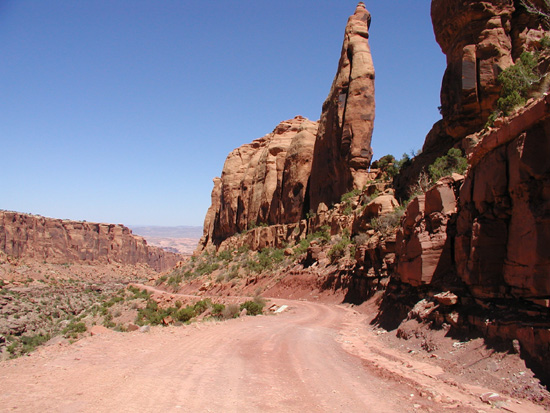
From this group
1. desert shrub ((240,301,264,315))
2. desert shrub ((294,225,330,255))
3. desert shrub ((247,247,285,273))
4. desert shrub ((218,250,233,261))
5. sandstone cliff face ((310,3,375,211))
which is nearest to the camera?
desert shrub ((240,301,264,315))

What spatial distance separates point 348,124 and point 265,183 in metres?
17.5

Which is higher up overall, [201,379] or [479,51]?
[479,51]

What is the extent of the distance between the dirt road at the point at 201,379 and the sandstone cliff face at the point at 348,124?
83.0ft

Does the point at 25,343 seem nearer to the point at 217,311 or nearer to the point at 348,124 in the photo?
the point at 217,311

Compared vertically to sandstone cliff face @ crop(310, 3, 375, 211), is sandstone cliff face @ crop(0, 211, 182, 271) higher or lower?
lower

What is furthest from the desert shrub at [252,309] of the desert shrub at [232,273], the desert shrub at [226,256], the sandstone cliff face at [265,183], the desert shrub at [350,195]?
the desert shrub at [226,256]

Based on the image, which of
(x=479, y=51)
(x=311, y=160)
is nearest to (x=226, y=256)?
(x=311, y=160)

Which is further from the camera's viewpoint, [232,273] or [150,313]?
[232,273]

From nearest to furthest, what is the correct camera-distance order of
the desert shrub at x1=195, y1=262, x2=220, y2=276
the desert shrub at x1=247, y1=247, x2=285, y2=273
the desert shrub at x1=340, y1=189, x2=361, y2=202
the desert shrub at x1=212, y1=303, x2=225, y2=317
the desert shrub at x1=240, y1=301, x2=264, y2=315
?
1. the desert shrub at x1=212, y1=303, x2=225, y2=317
2. the desert shrub at x1=240, y1=301, x2=264, y2=315
3. the desert shrub at x1=340, y1=189, x2=361, y2=202
4. the desert shrub at x1=247, y1=247, x2=285, y2=273
5. the desert shrub at x1=195, y1=262, x2=220, y2=276

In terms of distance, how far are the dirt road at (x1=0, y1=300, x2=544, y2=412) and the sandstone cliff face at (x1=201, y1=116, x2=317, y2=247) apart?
109 feet

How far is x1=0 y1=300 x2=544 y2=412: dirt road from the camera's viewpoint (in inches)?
223

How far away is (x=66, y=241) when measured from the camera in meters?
95.9

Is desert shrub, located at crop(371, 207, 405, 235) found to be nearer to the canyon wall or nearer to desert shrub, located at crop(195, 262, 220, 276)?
the canyon wall

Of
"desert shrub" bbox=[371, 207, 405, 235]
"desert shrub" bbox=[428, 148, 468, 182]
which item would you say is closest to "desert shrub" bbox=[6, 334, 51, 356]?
"desert shrub" bbox=[371, 207, 405, 235]
